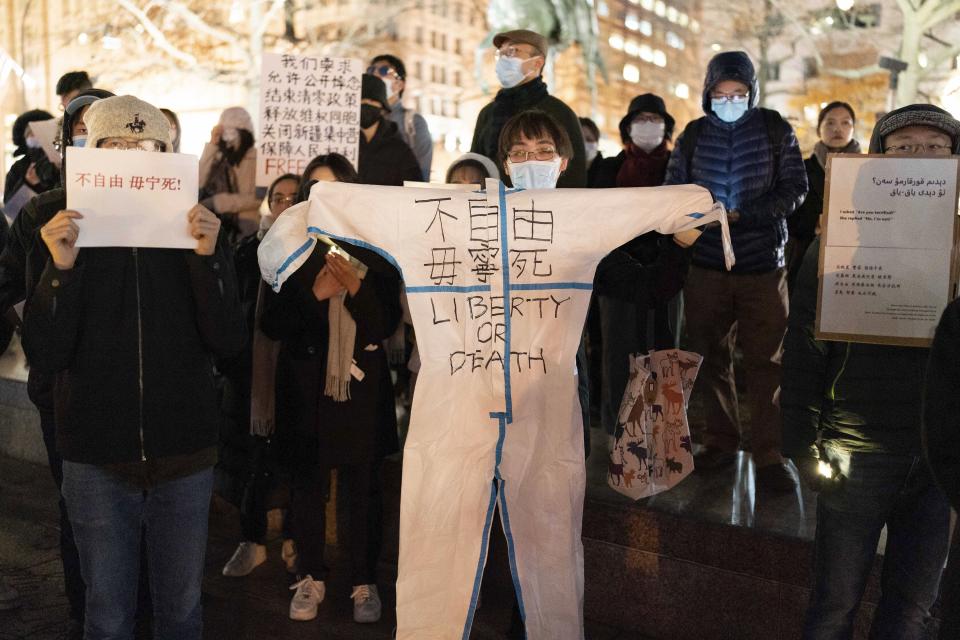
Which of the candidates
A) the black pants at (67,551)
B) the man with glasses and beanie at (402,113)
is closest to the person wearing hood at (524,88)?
the man with glasses and beanie at (402,113)

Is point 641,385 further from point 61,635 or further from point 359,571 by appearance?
point 61,635

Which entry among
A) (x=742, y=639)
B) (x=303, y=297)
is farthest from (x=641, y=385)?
(x=303, y=297)

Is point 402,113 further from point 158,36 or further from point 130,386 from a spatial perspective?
point 158,36

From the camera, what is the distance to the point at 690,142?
14.7ft

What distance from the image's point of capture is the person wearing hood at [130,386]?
259cm

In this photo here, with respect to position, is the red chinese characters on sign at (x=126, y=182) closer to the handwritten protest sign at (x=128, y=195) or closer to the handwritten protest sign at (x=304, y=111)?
the handwritten protest sign at (x=128, y=195)

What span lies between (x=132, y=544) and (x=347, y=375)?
1307 millimetres

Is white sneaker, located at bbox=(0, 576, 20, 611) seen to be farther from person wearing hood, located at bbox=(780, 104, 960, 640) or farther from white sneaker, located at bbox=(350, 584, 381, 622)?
person wearing hood, located at bbox=(780, 104, 960, 640)

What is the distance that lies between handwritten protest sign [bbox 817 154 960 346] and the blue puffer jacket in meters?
1.51

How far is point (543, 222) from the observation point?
9.36 ft

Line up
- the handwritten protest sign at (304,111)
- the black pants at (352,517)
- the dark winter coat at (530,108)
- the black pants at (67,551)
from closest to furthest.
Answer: the black pants at (67,551) → the black pants at (352,517) → the dark winter coat at (530,108) → the handwritten protest sign at (304,111)

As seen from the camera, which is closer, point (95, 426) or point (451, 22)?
point (95, 426)

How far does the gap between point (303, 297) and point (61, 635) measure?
1797 millimetres

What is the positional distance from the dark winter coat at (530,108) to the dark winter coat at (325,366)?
4.11ft
